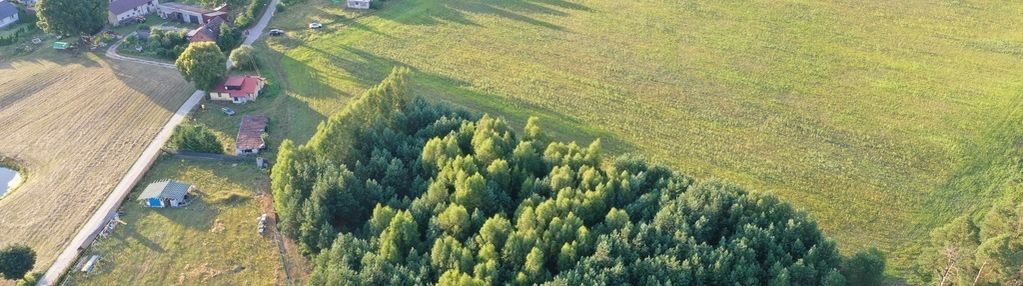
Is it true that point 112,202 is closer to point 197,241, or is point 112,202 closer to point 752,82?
point 197,241

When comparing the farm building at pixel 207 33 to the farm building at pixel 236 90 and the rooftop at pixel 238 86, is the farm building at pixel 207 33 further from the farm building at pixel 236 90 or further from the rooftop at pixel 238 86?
the farm building at pixel 236 90

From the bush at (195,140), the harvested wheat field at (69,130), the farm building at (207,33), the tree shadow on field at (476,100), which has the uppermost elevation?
the tree shadow on field at (476,100)

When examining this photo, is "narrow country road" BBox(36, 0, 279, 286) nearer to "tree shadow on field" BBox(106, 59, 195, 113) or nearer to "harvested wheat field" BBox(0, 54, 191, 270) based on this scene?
"harvested wheat field" BBox(0, 54, 191, 270)

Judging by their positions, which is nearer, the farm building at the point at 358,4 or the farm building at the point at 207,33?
the farm building at the point at 207,33

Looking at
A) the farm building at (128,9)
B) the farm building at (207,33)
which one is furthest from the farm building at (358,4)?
the farm building at (128,9)

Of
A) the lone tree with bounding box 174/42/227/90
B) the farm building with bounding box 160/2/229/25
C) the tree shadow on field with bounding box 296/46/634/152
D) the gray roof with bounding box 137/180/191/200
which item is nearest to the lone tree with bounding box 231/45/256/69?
the lone tree with bounding box 174/42/227/90

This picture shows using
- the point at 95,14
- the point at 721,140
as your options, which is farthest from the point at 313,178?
Result: the point at 95,14

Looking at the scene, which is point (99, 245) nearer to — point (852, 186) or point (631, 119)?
point (631, 119)

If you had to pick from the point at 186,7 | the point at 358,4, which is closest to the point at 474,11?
the point at 358,4

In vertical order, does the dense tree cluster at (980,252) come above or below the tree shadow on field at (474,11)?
above
